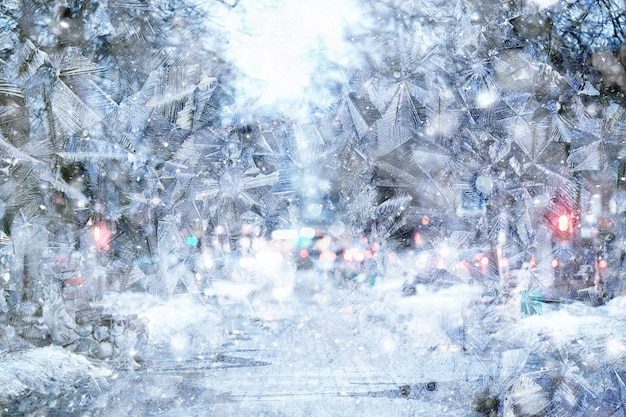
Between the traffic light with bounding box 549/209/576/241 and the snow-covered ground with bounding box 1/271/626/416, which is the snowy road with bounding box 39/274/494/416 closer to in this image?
the snow-covered ground with bounding box 1/271/626/416

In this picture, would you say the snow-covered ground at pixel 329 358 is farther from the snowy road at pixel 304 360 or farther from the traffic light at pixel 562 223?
the traffic light at pixel 562 223

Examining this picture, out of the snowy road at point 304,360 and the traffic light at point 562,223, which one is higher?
the traffic light at point 562,223

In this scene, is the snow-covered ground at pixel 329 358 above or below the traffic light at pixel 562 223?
below

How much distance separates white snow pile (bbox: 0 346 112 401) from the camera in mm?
680

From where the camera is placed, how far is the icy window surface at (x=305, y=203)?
0.67 meters

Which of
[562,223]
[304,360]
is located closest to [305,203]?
[304,360]

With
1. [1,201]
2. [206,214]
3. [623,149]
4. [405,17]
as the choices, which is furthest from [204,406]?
[623,149]

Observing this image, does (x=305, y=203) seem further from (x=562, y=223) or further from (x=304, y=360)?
(x=562, y=223)

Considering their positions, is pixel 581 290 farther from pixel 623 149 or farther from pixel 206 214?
pixel 206 214

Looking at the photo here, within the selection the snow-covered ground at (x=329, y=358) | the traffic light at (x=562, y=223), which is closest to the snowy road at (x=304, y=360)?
the snow-covered ground at (x=329, y=358)

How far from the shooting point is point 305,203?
691 mm

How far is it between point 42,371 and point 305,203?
0.53 m

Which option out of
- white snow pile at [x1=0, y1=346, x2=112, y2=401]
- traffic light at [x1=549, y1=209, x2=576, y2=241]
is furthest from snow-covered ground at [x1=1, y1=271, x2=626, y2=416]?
traffic light at [x1=549, y1=209, x2=576, y2=241]

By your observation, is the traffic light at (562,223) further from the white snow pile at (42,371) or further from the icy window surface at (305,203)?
the white snow pile at (42,371)
